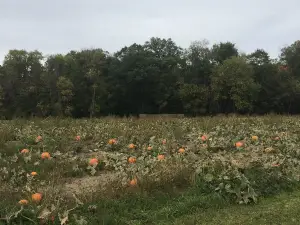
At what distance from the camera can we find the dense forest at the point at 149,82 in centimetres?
5222

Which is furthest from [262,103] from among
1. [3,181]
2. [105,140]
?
[3,181]

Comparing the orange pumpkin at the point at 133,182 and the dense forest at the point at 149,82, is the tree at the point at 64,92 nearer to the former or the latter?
the dense forest at the point at 149,82

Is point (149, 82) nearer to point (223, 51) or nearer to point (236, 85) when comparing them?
point (236, 85)

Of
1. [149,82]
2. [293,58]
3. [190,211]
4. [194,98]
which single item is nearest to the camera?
[190,211]

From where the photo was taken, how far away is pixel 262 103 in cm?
5638

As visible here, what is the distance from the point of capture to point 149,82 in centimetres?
5616

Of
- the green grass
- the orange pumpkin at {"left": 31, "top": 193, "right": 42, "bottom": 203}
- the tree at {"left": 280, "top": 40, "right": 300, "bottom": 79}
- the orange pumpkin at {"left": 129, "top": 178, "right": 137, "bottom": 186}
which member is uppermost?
the tree at {"left": 280, "top": 40, "right": 300, "bottom": 79}

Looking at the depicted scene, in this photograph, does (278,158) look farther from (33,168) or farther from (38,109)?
(38,109)

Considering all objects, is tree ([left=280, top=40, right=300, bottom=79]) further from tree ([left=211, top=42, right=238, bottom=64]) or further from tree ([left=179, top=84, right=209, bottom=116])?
tree ([left=179, top=84, right=209, bottom=116])

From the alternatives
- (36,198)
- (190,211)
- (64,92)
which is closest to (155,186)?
(190,211)

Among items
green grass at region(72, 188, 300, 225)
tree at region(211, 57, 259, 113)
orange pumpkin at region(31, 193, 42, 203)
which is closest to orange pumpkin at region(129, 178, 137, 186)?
green grass at region(72, 188, 300, 225)

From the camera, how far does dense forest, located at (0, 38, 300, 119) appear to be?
5222 centimetres

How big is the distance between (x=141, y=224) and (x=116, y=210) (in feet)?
1.46

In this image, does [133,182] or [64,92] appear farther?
[64,92]
